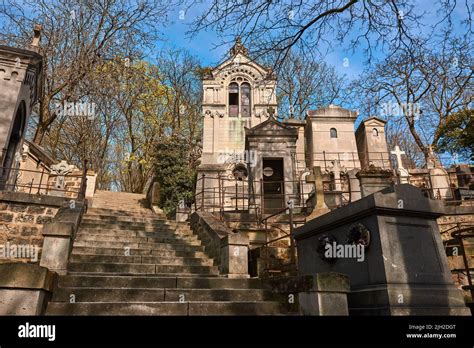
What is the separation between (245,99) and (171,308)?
23577 mm

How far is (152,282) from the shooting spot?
5.40 metres

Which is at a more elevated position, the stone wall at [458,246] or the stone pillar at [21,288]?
the stone wall at [458,246]

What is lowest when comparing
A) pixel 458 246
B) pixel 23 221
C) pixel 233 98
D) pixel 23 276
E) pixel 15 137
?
pixel 23 276

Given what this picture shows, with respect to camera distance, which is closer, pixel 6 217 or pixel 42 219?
pixel 6 217

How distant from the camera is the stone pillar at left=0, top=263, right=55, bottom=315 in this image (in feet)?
11.3

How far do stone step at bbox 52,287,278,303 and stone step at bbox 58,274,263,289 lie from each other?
42cm

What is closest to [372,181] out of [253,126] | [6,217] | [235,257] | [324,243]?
[324,243]

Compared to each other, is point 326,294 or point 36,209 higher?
point 36,209

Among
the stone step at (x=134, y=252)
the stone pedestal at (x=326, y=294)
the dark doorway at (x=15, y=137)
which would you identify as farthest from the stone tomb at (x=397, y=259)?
the dark doorway at (x=15, y=137)

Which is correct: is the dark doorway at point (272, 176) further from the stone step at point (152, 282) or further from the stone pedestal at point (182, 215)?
the stone step at point (152, 282)

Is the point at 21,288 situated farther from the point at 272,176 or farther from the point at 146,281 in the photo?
the point at 272,176

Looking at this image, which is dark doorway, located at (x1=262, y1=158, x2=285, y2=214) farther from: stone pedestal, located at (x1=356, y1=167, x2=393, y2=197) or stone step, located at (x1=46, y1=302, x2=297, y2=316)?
stone step, located at (x1=46, y1=302, x2=297, y2=316)

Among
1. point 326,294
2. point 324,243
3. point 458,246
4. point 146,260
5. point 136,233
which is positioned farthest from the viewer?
point 136,233

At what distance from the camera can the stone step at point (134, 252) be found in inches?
268
